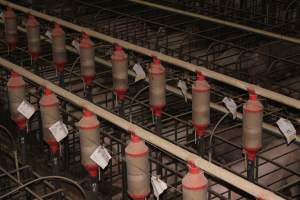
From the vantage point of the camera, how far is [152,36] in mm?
9625

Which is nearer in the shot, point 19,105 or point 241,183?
point 241,183

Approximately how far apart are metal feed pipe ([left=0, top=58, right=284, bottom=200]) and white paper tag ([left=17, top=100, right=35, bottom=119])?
Answer: 218mm

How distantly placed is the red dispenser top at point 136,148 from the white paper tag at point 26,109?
126 centimetres

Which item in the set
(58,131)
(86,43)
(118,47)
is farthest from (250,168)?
(86,43)

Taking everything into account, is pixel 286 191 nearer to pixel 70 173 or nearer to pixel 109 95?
pixel 70 173

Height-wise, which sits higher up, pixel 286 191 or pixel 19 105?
pixel 19 105

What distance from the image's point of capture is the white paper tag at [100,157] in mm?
4566

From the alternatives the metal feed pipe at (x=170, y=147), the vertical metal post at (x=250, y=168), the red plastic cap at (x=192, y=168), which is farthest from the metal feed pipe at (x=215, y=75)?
the red plastic cap at (x=192, y=168)

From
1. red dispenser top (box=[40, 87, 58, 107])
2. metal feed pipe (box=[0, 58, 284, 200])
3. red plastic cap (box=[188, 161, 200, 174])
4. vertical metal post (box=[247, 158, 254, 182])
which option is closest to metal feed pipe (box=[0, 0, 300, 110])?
vertical metal post (box=[247, 158, 254, 182])

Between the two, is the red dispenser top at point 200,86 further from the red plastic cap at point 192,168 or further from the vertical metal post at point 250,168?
the red plastic cap at point 192,168

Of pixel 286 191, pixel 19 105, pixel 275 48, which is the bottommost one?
pixel 286 191

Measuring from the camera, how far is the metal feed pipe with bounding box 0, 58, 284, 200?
3518mm

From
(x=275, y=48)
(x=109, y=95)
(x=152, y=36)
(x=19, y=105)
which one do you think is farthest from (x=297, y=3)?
(x=19, y=105)

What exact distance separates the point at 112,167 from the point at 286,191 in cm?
188
